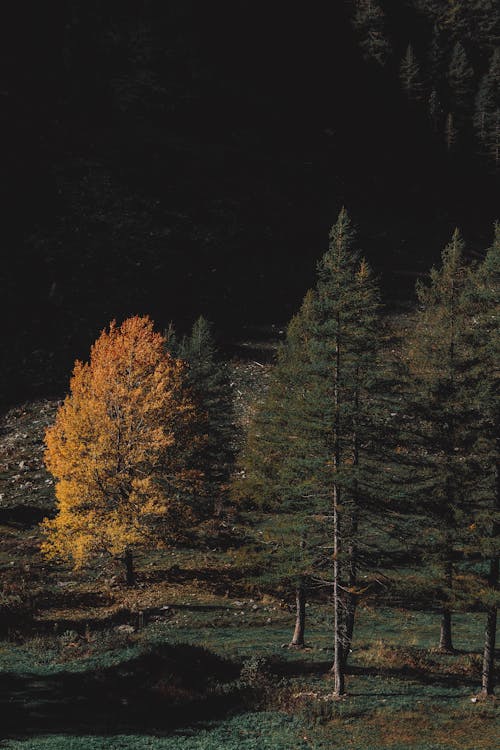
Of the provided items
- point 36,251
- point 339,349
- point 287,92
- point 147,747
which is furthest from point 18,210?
point 147,747

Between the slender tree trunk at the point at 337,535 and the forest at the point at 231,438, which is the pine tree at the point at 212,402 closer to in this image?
the forest at the point at 231,438

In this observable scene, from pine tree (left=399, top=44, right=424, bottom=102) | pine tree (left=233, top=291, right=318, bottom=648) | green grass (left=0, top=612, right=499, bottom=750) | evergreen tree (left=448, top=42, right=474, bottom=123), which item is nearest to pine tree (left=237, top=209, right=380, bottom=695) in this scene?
pine tree (left=233, top=291, right=318, bottom=648)

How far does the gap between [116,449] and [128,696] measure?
9.45 meters

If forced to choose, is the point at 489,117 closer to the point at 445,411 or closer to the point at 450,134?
the point at 450,134

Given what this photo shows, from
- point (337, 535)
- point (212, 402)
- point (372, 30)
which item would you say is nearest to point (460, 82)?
point (372, 30)

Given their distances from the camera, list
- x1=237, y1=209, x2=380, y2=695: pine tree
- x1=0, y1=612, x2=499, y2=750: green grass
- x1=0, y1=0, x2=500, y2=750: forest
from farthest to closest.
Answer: x1=0, y1=0, x2=500, y2=750: forest < x1=237, y1=209, x2=380, y2=695: pine tree < x1=0, y1=612, x2=499, y2=750: green grass

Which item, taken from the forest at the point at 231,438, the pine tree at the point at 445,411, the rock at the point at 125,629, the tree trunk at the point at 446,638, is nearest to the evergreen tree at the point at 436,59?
the forest at the point at 231,438

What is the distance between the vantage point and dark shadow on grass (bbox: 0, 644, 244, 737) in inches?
619

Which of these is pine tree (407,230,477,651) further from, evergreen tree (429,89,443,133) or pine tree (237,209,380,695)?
evergreen tree (429,89,443,133)

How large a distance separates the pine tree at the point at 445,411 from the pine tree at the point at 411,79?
10415cm

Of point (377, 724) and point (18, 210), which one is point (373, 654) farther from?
point (18, 210)

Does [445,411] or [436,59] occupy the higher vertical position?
[436,59]

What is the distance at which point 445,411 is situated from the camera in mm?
20641

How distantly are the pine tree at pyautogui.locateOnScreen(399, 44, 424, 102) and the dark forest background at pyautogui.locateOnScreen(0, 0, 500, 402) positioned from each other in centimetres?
93
